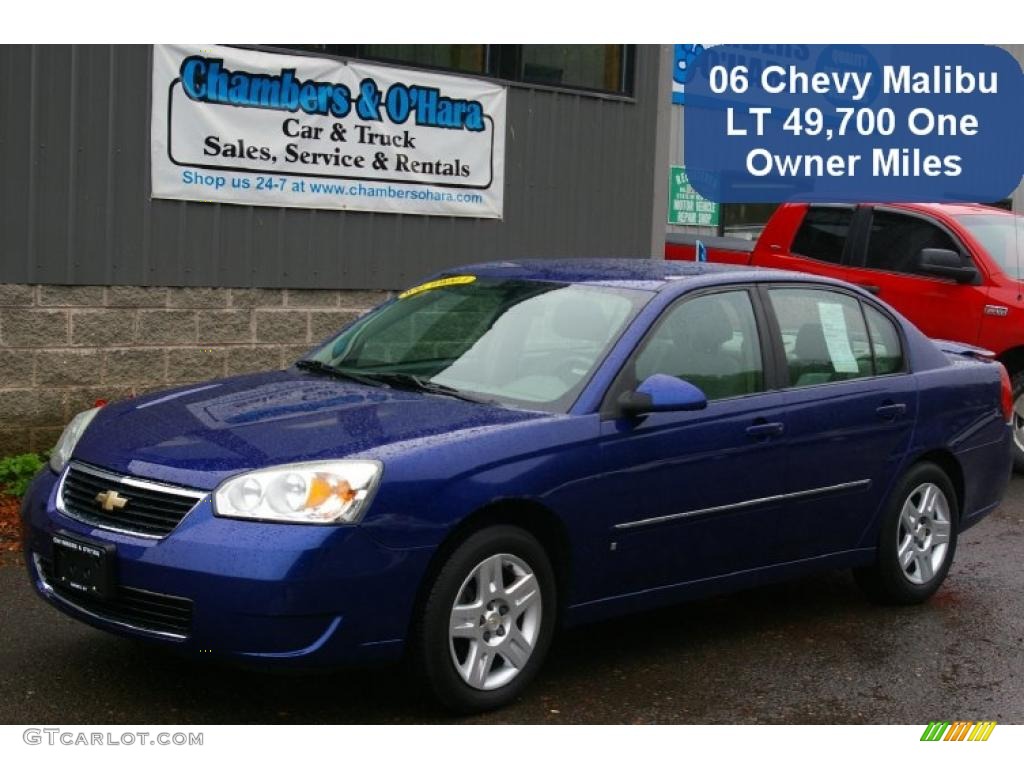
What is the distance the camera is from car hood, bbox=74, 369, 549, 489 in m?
4.80

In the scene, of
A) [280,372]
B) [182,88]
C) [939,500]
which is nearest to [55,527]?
[280,372]

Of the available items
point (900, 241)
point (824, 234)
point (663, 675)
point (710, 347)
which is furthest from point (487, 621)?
point (824, 234)

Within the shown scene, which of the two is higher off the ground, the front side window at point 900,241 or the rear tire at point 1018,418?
the front side window at point 900,241

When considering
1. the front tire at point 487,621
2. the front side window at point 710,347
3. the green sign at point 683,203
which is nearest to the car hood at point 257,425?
the front tire at point 487,621

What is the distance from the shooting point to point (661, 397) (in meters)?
5.41

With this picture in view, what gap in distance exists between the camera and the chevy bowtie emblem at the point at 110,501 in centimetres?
486

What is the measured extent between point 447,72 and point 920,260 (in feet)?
12.7

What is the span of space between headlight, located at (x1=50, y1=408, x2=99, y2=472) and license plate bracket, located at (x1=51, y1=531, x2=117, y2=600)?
1.28ft

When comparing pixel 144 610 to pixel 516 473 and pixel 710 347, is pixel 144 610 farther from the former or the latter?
pixel 710 347

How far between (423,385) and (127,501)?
129cm

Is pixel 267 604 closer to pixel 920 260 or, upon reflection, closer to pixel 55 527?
pixel 55 527

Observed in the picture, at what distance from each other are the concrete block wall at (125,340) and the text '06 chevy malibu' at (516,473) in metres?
3.33

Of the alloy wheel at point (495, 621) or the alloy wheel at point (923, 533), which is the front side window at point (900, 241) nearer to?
the alloy wheel at point (923, 533)
